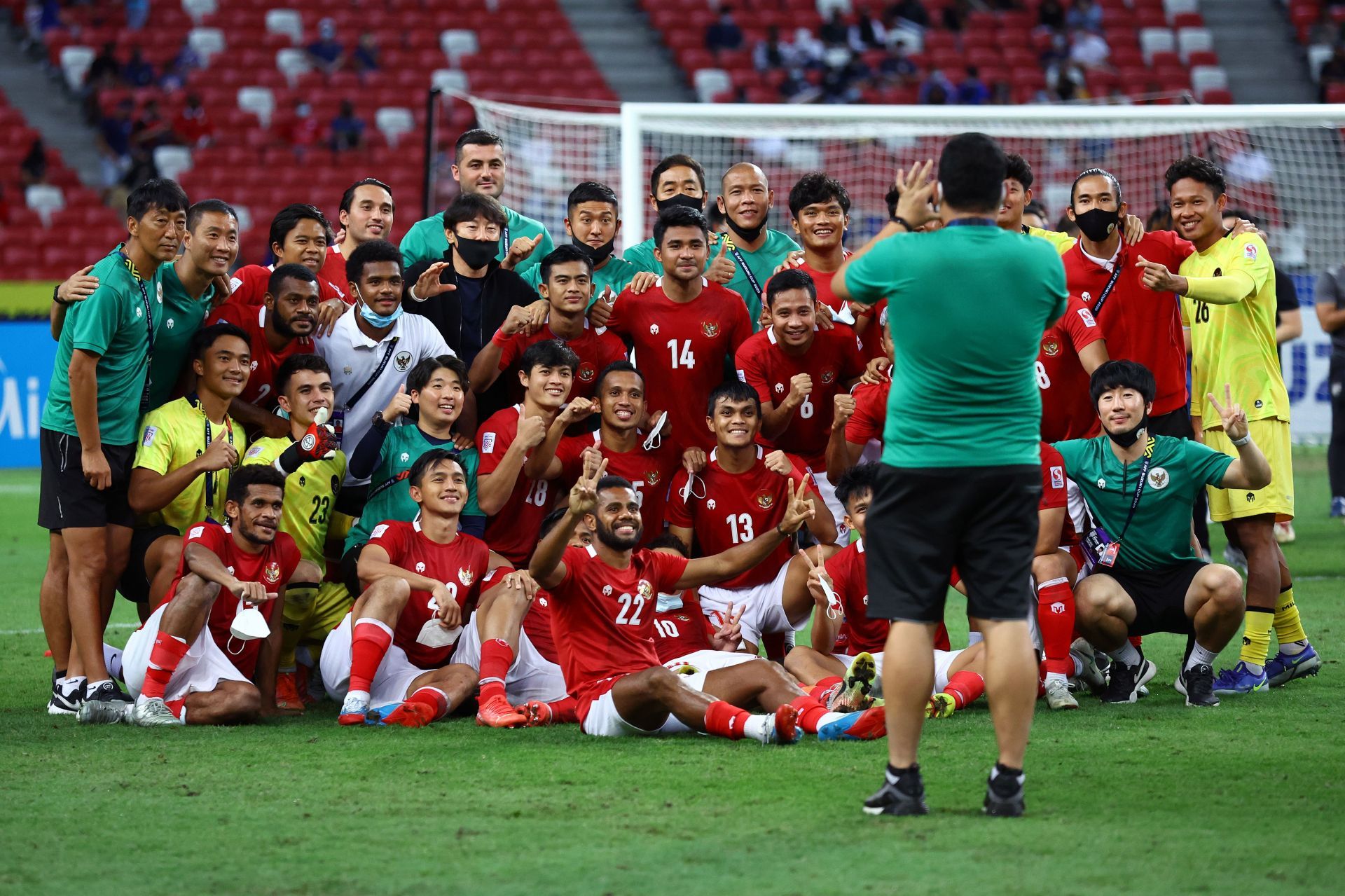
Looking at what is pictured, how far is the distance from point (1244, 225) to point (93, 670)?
576 centimetres

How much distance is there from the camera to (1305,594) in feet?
31.0

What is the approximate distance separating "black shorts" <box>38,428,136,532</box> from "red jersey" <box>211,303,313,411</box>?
732 mm

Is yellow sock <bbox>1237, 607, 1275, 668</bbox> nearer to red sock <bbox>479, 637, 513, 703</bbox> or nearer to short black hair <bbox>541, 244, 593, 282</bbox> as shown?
red sock <bbox>479, 637, 513, 703</bbox>

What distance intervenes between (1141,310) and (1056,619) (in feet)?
5.92

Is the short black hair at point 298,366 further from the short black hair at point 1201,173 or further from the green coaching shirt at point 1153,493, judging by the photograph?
the short black hair at point 1201,173

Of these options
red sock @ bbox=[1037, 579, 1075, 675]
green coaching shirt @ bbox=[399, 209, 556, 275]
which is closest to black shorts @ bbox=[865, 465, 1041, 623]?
red sock @ bbox=[1037, 579, 1075, 675]

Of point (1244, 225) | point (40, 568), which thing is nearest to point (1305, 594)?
point (1244, 225)

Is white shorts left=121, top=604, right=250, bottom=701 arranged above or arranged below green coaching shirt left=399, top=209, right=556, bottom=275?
below

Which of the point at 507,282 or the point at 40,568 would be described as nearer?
the point at 507,282

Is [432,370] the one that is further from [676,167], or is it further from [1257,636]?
[1257,636]

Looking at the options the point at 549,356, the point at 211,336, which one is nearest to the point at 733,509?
the point at 549,356

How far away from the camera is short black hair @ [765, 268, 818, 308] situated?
23.5ft

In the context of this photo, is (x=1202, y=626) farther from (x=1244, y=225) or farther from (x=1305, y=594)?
(x=1305, y=594)

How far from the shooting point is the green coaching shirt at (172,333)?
6.80m
